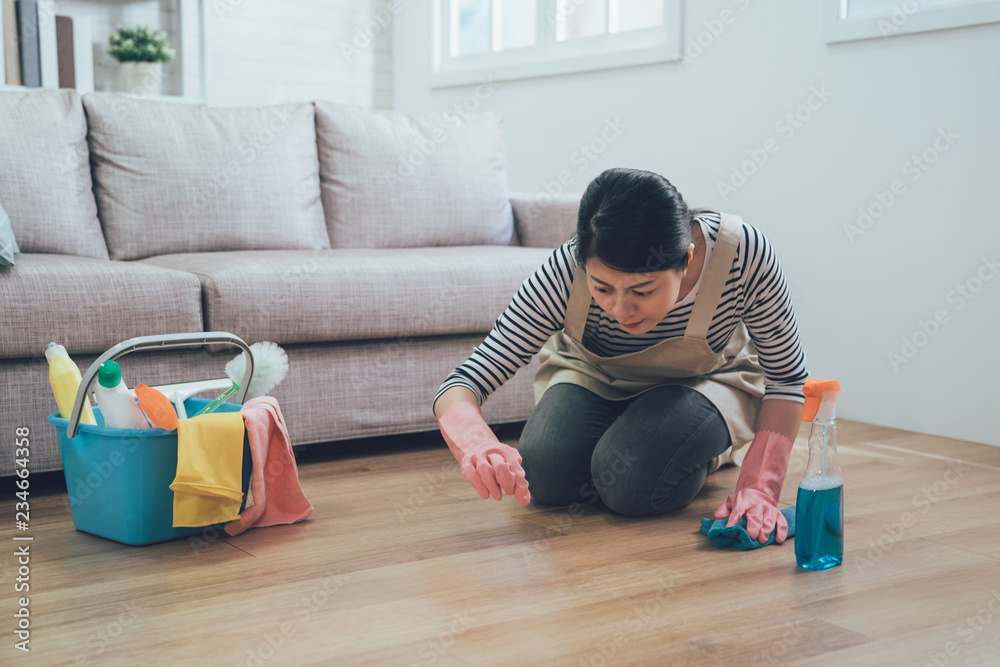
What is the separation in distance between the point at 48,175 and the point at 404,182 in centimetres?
90

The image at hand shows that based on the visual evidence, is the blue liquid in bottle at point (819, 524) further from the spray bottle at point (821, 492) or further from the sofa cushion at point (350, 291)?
the sofa cushion at point (350, 291)

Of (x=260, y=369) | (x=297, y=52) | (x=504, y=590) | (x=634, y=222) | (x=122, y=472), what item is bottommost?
(x=504, y=590)

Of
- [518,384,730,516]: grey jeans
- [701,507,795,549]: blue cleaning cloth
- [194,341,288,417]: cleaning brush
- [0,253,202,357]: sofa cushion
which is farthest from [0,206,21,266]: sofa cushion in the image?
[701,507,795,549]: blue cleaning cloth

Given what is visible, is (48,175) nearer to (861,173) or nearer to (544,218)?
(544,218)

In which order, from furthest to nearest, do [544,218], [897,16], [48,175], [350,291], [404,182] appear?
[544,218]
[404,182]
[897,16]
[48,175]
[350,291]

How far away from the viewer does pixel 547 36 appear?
136 inches

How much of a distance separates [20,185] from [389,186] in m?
0.91

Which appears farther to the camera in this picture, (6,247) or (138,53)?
(138,53)

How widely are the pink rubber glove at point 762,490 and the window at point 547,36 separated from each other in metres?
1.72

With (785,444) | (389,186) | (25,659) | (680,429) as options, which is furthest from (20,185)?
(785,444)

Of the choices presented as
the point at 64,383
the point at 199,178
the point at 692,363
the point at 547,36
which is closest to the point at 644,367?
the point at 692,363

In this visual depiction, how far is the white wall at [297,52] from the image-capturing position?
3742 millimetres

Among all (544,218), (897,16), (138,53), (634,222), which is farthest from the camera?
(138,53)

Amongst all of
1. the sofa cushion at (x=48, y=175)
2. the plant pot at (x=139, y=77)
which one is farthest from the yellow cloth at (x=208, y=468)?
the plant pot at (x=139, y=77)
